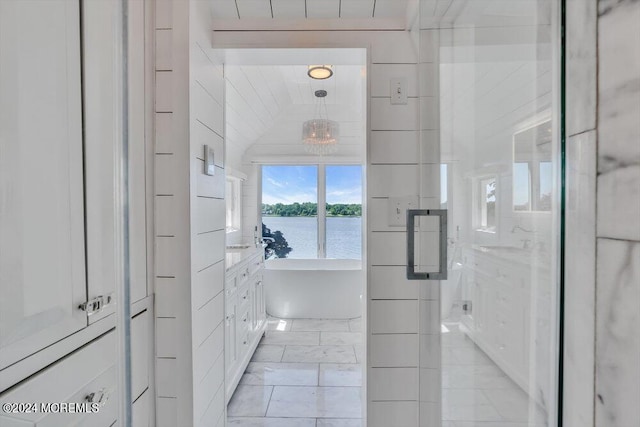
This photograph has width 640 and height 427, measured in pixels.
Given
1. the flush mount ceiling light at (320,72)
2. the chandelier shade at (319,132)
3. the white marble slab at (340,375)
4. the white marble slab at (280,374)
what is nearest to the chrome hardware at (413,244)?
the white marble slab at (340,375)

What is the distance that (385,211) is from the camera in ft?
4.54

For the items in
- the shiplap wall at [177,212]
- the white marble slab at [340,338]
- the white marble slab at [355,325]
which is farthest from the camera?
the white marble slab at [355,325]

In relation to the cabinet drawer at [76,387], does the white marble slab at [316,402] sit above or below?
below

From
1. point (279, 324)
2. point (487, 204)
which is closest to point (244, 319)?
point (279, 324)

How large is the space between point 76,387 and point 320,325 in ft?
9.10

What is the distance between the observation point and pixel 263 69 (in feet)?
8.87

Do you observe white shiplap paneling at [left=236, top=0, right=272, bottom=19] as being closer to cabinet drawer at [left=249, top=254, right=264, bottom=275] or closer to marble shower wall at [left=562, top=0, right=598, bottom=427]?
marble shower wall at [left=562, top=0, right=598, bottom=427]

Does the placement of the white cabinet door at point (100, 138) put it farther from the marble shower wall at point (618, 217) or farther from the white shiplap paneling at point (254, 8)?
the marble shower wall at point (618, 217)

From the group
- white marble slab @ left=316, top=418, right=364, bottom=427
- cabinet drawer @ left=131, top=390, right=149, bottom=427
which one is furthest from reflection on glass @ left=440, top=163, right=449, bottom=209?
white marble slab @ left=316, top=418, right=364, bottom=427

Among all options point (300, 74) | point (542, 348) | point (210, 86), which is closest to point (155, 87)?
point (210, 86)

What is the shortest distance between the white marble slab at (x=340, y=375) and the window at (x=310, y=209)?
6.48 feet

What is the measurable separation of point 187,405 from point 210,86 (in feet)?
4.53

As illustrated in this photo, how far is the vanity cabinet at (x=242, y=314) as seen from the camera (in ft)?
6.48

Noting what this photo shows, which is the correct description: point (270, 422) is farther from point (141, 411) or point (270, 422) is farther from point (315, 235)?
point (315, 235)
